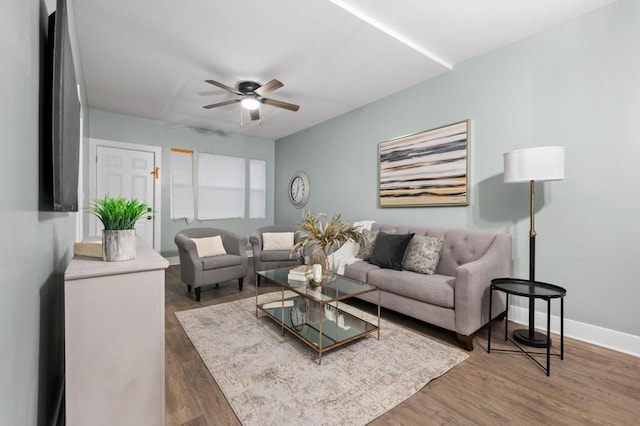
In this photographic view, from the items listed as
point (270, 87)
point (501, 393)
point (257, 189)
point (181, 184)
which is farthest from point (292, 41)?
point (257, 189)

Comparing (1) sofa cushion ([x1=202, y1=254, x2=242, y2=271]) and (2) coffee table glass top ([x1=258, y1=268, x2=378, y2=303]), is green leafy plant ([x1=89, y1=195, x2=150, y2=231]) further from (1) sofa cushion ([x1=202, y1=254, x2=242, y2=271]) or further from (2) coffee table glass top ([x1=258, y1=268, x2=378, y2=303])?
(1) sofa cushion ([x1=202, y1=254, x2=242, y2=271])

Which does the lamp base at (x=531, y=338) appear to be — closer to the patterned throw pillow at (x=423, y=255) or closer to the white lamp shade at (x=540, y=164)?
the patterned throw pillow at (x=423, y=255)

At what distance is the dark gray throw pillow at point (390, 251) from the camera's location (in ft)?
9.71

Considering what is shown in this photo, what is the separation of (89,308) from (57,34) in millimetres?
1034

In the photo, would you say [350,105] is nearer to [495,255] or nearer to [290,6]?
[290,6]

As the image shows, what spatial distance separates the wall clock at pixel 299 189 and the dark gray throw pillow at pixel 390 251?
8.59 feet

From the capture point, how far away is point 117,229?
1.31 m

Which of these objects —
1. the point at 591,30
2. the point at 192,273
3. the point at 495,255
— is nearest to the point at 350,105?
the point at 591,30

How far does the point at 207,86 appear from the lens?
367 centimetres

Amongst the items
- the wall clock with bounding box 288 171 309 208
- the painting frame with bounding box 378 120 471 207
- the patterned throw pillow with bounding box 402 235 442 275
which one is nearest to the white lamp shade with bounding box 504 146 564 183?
the painting frame with bounding box 378 120 471 207

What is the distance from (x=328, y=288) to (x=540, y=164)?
6.36ft

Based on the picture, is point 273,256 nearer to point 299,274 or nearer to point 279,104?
point 299,274

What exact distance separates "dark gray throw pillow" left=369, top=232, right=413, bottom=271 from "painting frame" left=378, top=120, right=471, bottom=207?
2.27ft

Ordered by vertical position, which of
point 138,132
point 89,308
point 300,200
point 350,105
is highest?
point 350,105
